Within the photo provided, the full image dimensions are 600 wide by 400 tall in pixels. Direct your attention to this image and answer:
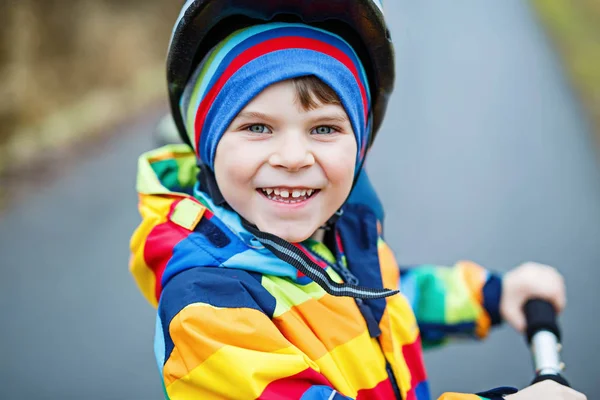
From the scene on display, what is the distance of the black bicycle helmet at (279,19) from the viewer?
156 cm

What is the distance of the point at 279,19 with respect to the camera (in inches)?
62.7

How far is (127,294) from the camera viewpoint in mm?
3523

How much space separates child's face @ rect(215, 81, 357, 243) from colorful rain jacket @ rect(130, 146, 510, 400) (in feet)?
0.31

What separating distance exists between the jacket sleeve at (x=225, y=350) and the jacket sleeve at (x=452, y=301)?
753 mm

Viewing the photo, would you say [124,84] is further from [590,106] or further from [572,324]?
[572,324]

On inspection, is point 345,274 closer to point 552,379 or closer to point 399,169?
point 552,379

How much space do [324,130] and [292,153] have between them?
0.15 meters

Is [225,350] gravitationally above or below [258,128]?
below

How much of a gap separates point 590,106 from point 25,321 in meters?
3.78

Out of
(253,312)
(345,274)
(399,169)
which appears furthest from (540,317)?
(399,169)

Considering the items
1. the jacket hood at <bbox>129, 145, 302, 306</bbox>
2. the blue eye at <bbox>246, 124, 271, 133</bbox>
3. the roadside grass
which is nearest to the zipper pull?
the jacket hood at <bbox>129, 145, 302, 306</bbox>

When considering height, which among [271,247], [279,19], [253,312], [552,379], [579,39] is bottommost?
[552,379]

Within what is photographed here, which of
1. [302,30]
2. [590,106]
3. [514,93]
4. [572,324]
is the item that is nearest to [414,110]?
[514,93]

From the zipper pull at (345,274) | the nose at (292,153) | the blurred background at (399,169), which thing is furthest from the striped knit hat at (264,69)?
the blurred background at (399,169)
